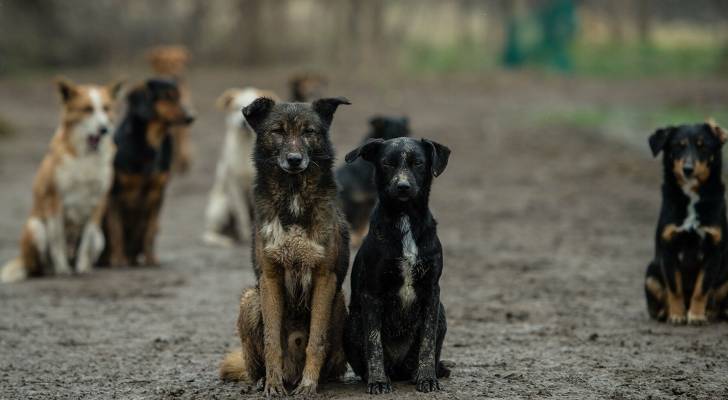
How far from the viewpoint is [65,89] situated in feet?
33.6

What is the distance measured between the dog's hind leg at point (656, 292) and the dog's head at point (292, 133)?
2.96m

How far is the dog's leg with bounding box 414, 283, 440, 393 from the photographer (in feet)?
18.0

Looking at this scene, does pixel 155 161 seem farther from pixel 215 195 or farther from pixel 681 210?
pixel 681 210

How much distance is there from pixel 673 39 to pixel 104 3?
57.1 ft

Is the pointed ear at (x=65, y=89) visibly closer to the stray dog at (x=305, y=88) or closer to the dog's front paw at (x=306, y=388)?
the stray dog at (x=305, y=88)

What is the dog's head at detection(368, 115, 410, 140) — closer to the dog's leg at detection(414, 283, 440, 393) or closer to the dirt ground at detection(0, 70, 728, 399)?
the dirt ground at detection(0, 70, 728, 399)

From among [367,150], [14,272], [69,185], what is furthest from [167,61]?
[367,150]

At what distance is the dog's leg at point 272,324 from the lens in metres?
5.54

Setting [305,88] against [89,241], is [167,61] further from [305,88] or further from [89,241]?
[89,241]

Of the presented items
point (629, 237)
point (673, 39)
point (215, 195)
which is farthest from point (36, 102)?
point (673, 39)

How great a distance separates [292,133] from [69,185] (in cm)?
521

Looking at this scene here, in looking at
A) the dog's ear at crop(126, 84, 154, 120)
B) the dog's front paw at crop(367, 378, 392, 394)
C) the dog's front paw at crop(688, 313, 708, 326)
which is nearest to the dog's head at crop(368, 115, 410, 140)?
the dog's ear at crop(126, 84, 154, 120)

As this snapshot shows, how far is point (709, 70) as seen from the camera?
28.5m

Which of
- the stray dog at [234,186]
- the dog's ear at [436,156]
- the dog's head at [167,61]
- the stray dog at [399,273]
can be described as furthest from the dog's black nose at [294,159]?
the dog's head at [167,61]
